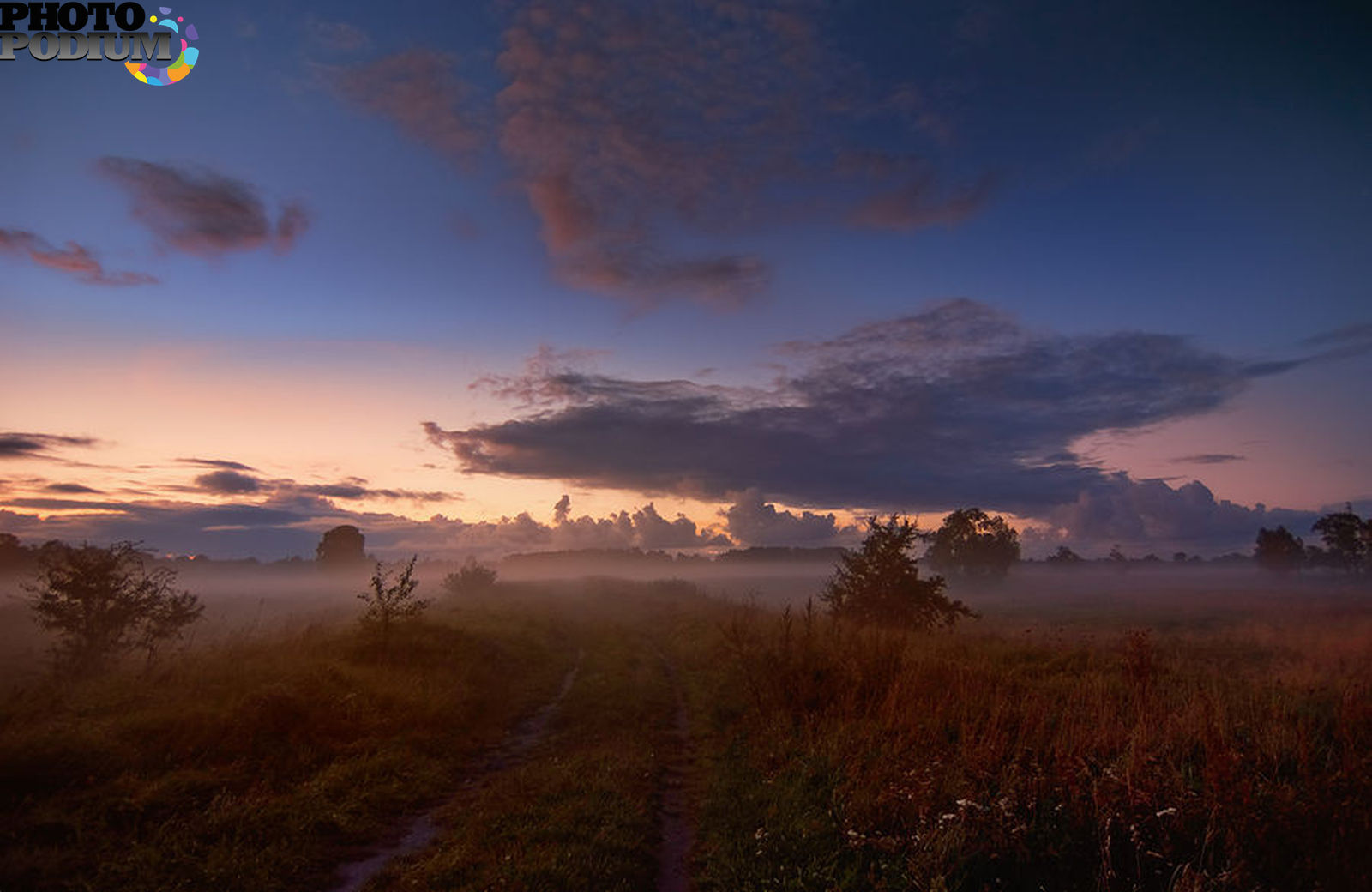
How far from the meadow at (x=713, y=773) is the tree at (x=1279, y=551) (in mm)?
93362

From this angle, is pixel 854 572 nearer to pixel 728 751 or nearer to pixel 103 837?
pixel 728 751

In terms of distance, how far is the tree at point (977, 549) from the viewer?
2687 inches

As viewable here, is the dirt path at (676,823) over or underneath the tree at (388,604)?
underneath

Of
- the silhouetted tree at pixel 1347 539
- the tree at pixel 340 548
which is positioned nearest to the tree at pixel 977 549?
the silhouetted tree at pixel 1347 539

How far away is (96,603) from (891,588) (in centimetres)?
2768

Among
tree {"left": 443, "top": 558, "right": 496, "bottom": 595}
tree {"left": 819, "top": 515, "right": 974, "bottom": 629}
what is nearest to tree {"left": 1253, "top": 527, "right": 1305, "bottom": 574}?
tree {"left": 819, "top": 515, "right": 974, "bottom": 629}

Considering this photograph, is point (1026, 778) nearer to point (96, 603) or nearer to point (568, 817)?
point (568, 817)

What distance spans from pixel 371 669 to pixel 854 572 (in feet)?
66.2

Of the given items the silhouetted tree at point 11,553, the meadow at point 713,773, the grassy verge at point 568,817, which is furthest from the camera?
the silhouetted tree at point 11,553

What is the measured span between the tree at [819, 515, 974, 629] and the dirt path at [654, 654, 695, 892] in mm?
15069

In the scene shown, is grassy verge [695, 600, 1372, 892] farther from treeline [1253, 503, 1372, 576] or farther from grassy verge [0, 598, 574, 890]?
treeline [1253, 503, 1372, 576]

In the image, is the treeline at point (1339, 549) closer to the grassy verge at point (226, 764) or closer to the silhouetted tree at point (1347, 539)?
the silhouetted tree at point (1347, 539)

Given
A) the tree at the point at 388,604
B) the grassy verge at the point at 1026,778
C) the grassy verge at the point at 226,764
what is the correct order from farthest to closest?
the tree at the point at 388,604 < the grassy verge at the point at 226,764 < the grassy verge at the point at 1026,778

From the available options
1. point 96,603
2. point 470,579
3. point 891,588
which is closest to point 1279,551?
point 891,588
